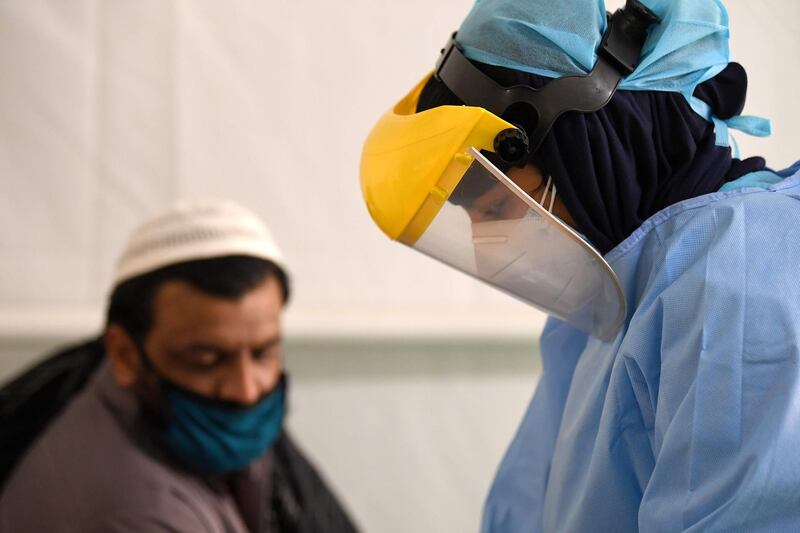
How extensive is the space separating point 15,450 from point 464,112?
1.23m

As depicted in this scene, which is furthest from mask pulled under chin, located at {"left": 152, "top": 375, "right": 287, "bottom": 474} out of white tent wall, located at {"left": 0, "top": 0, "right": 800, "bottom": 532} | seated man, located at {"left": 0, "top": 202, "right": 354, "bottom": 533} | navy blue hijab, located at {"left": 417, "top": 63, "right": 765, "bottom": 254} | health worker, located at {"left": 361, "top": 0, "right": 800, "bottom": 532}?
Answer: navy blue hijab, located at {"left": 417, "top": 63, "right": 765, "bottom": 254}

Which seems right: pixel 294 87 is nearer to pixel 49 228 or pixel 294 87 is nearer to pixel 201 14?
pixel 201 14

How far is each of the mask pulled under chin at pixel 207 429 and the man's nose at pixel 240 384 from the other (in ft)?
0.04

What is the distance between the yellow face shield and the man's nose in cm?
75

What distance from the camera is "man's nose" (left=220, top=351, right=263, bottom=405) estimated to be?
4.91ft

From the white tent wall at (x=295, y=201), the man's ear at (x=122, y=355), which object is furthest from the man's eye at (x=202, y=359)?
the white tent wall at (x=295, y=201)

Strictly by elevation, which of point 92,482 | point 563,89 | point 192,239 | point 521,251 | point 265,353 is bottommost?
point 92,482

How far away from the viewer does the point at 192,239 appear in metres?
1.56

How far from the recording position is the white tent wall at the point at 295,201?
1956mm

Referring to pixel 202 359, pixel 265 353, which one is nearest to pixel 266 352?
pixel 265 353

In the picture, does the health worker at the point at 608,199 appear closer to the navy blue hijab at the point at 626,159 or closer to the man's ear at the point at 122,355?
the navy blue hijab at the point at 626,159

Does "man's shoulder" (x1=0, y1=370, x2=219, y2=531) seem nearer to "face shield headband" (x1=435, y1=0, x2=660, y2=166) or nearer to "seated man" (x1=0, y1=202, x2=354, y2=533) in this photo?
"seated man" (x1=0, y1=202, x2=354, y2=533)

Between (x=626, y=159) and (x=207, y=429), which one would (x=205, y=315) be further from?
(x=626, y=159)

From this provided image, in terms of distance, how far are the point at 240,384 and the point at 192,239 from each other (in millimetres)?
280
